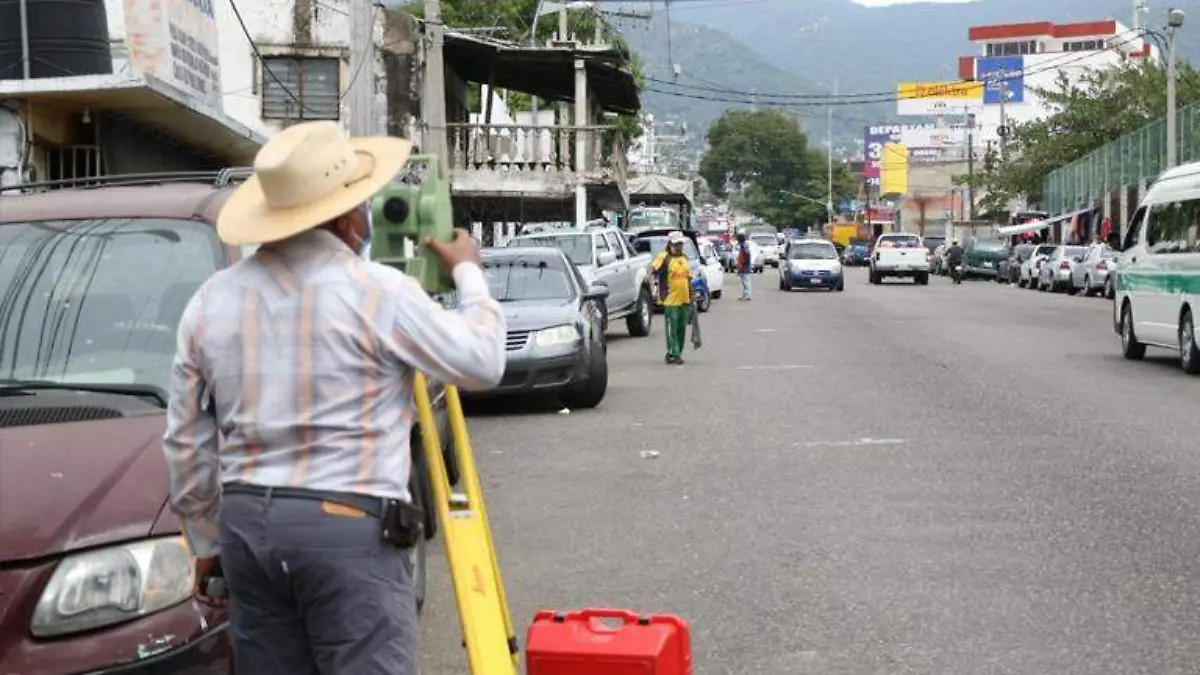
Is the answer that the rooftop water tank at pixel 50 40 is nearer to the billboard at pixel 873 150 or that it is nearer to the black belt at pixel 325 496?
the black belt at pixel 325 496

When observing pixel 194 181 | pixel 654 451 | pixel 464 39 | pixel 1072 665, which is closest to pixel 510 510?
pixel 654 451

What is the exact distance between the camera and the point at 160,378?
5.40 m

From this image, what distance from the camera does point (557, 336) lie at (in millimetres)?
15078

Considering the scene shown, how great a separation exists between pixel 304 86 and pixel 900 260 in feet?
81.8

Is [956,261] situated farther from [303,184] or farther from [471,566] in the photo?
[303,184]

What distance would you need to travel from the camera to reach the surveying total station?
3.98 m

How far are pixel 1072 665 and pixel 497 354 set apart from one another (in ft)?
11.3

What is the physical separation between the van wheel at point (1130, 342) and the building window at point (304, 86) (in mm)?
15505

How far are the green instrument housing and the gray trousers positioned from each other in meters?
0.69

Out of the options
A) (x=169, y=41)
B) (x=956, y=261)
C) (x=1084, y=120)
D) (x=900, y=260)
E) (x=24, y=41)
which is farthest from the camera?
(x=1084, y=120)

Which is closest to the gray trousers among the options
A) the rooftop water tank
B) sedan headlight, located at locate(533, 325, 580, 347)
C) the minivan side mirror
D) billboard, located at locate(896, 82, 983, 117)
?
sedan headlight, located at locate(533, 325, 580, 347)

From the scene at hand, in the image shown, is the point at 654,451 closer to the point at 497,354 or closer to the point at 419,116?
the point at 497,354

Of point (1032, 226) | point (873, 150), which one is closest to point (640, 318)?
point (1032, 226)

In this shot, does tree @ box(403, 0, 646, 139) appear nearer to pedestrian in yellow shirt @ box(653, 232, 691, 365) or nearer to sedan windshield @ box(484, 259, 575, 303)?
pedestrian in yellow shirt @ box(653, 232, 691, 365)
